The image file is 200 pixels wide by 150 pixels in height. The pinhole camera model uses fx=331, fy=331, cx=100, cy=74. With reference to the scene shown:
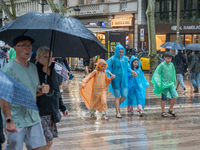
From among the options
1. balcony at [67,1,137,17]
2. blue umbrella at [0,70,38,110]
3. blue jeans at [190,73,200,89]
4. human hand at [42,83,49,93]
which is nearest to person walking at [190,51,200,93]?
blue jeans at [190,73,200,89]

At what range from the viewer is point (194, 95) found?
503 inches

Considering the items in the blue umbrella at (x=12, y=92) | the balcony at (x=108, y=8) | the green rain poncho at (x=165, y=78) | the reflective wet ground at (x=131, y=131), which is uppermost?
the balcony at (x=108, y=8)

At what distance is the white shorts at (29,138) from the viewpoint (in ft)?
11.6

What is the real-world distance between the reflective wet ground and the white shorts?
190cm

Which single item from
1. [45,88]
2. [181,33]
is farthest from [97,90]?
[181,33]

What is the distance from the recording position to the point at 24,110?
3.57 meters

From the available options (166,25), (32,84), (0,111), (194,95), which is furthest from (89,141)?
(166,25)

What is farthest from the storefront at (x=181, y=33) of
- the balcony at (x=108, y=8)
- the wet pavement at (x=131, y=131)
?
the wet pavement at (x=131, y=131)

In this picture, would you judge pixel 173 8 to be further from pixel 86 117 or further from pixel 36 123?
pixel 36 123

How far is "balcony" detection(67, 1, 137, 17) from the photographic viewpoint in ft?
109

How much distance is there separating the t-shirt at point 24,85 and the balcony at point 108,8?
30.2 m

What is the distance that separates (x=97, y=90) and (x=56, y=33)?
3.87 m

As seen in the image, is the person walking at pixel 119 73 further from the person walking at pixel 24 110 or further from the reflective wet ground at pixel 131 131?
the person walking at pixel 24 110

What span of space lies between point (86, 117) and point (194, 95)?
5.94 meters
